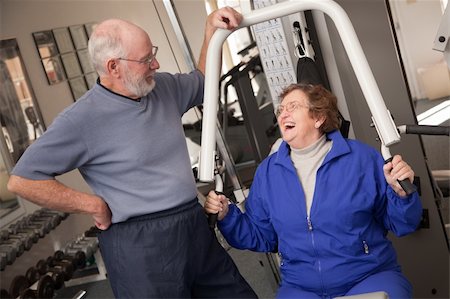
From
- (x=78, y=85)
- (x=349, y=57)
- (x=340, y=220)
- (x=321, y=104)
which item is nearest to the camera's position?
(x=349, y=57)

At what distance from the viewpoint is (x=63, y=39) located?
3648mm

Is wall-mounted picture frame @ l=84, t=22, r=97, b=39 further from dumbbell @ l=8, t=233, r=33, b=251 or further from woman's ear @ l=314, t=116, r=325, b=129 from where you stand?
woman's ear @ l=314, t=116, r=325, b=129

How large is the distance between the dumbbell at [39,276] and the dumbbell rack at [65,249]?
82 mm

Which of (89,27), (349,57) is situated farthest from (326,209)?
(89,27)

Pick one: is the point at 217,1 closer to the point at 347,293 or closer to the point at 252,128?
the point at 252,128

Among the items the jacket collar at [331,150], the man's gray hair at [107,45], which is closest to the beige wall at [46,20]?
the man's gray hair at [107,45]

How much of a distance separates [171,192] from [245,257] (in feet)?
5.44

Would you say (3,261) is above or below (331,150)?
below

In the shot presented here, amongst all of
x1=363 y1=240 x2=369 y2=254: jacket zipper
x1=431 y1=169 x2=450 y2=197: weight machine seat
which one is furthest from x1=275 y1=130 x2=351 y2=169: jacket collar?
x1=431 y1=169 x2=450 y2=197: weight machine seat

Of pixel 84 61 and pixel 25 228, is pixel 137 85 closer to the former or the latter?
pixel 84 61

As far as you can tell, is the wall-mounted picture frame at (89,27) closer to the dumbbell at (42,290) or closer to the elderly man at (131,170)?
the elderly man at (131,170)

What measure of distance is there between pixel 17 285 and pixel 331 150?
2720mm

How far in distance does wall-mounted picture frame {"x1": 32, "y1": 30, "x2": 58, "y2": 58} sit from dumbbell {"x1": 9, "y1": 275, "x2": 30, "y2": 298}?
4.87 feet

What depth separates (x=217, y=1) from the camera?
3154mm
